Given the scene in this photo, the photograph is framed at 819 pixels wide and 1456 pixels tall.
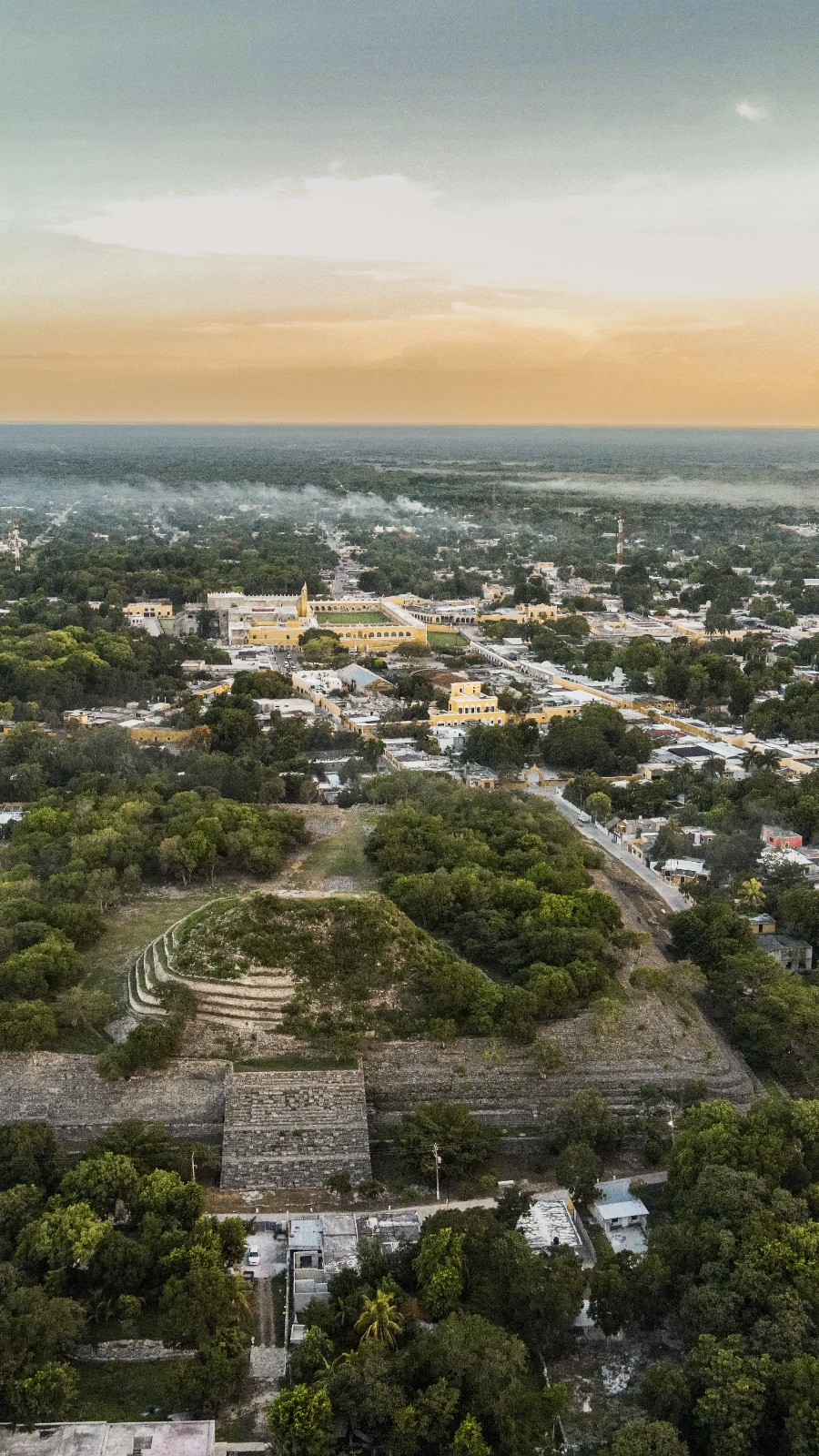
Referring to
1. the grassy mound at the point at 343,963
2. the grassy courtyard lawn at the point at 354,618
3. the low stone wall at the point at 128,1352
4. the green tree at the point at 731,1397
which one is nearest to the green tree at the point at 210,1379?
the low stone wall at the point at 128,1352

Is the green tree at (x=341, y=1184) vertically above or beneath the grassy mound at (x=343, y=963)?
beneath

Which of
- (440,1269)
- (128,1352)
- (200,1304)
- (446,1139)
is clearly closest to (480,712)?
(446,1139)

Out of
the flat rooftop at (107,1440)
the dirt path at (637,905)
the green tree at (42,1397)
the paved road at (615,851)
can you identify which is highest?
A: the dirt path at (637,905)

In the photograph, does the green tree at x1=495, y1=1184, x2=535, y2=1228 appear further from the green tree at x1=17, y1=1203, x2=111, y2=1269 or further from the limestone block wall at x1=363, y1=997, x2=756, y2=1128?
the green tree at x1=17, y1=1203, x2=111, y2=1269

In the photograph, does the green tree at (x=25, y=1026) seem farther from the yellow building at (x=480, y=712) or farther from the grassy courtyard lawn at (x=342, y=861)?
the yellow building at (x=480, y=712)

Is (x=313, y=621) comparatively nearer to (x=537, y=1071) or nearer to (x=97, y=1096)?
(x=537, y=1071)

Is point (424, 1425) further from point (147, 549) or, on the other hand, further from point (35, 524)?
point (35, 524)
